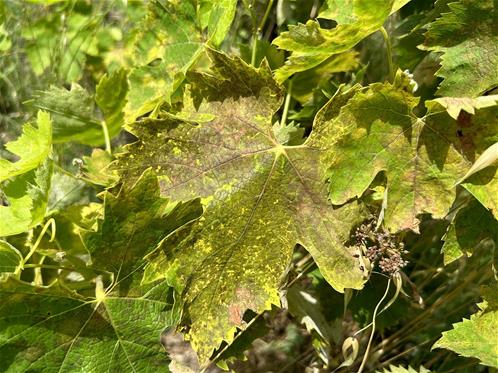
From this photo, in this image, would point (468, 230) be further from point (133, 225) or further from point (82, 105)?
point (82, 105)

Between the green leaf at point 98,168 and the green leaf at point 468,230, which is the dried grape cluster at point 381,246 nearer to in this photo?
the green leaf at point 468,230

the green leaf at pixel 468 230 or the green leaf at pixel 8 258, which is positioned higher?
the green leaf at pixel 8 258

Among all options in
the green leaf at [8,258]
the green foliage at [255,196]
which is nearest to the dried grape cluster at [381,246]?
the green foliage at [255,196]

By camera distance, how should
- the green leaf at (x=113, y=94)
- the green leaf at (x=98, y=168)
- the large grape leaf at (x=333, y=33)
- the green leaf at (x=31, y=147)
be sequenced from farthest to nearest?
the green leaf at (x=113, y=94) → the green leaf at (x=98, y=168) → the green leaf at (x=31, y=147) → the large grape leaf at (x=333, y=33)

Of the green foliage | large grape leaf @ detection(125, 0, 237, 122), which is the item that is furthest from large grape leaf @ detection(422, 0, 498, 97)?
large grape leaf @ detection(125, 0, 237, 122)

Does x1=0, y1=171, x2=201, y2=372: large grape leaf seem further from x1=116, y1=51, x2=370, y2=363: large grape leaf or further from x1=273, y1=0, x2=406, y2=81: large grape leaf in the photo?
x1=273, y1=0, x2=406, y2=81: large grape leaf

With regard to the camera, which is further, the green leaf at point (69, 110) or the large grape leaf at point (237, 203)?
the green leaf at point (69, 110)

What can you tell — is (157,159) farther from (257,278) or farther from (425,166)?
(425,166)

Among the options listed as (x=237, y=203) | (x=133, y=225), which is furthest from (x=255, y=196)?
(x=133, y=225)
